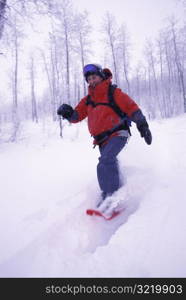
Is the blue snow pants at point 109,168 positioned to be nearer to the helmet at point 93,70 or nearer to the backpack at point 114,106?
the backpack at point 114,106

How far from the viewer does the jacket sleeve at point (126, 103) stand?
2.74m

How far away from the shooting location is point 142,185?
2.89 metres

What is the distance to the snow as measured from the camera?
1.50 metres

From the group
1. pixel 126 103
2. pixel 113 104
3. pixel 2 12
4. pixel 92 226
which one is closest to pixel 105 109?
pixel 113 104

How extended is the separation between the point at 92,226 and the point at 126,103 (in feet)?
5.40

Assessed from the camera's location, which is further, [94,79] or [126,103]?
[94,79]

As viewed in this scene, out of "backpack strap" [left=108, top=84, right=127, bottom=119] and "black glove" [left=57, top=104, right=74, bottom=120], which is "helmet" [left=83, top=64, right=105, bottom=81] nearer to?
"backpack strap" [left=108, top=84, right=127, bottom=119]

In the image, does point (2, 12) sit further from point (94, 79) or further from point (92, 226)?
point (92, 226)

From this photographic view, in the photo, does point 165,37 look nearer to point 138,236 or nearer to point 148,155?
point 148,155

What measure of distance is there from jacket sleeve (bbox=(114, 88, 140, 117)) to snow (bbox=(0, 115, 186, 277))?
107 centimetres

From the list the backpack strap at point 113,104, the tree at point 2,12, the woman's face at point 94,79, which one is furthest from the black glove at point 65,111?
the tree at point 2,12

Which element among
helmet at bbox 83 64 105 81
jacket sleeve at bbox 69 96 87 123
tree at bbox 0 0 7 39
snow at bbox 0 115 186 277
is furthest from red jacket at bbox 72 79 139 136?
tree at bbox 0 0 7 39

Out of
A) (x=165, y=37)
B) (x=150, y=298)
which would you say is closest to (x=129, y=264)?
(x=150, y=298)

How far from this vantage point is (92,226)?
7.27 ft
